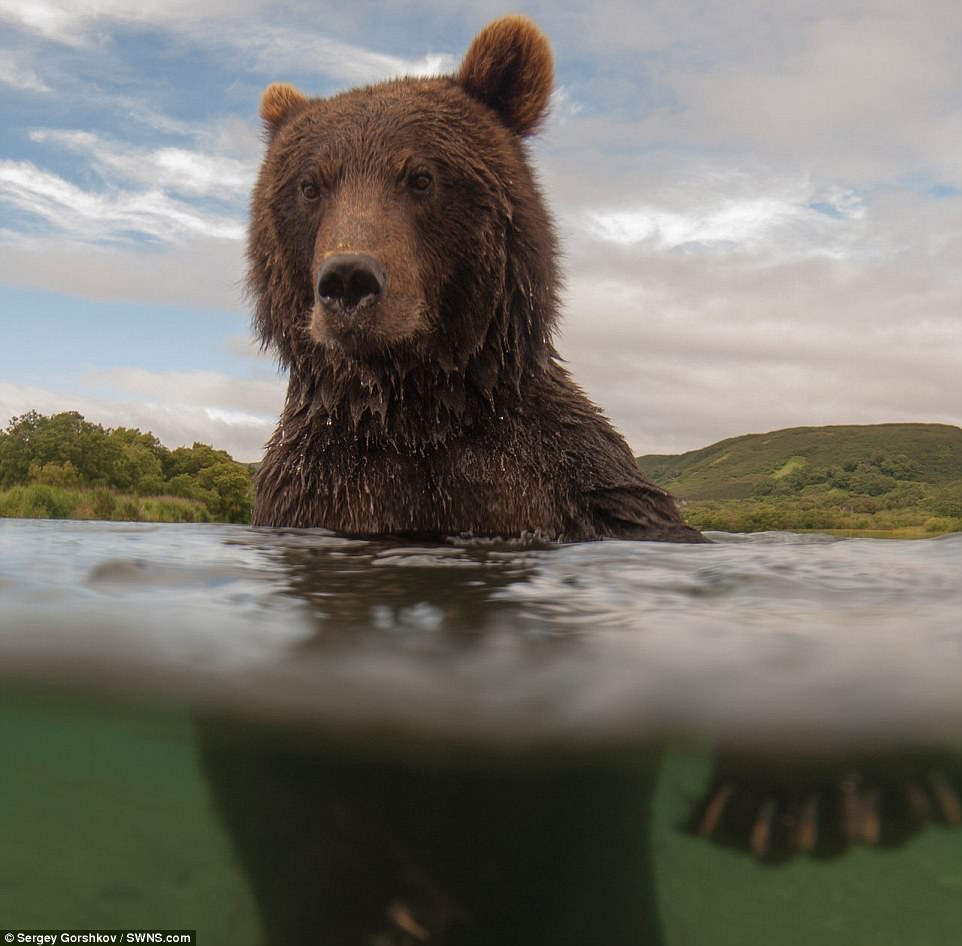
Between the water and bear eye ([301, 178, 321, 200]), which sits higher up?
bear eye ([301, 178, 321, 200])

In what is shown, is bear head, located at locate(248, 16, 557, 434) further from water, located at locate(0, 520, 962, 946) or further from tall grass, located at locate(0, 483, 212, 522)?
tall grass, located at locate(0, 483, 212, 522)

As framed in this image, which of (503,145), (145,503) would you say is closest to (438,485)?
(503,145)

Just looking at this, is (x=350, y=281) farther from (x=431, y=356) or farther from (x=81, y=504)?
(x=81, y=504)

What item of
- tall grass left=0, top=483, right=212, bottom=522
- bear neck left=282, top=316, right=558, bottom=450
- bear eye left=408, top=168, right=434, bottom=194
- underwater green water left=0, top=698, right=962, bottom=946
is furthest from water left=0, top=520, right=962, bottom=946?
tall grass left=0, top=483, right=212, bottom=522

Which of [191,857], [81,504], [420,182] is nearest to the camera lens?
[191,857]

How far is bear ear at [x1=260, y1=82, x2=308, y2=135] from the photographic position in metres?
6.62

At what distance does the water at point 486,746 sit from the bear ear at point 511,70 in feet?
11.6

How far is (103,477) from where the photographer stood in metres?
22.7

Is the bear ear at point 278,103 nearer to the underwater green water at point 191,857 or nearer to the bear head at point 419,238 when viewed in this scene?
the bear head at point 419,238

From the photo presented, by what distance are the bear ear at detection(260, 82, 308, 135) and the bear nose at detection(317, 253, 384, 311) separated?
2350 mm

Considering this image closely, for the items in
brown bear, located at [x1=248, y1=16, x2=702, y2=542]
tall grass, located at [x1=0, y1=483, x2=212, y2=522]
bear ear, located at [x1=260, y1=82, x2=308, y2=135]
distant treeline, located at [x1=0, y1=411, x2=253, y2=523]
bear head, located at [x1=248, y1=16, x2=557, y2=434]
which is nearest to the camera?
bear head, located at [x1=248, y1=16, x2=557, y2=434]

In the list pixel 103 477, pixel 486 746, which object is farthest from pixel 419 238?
pixel 103 477

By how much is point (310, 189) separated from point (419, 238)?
806 millimetres

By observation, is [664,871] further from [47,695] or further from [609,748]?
[47,695]
